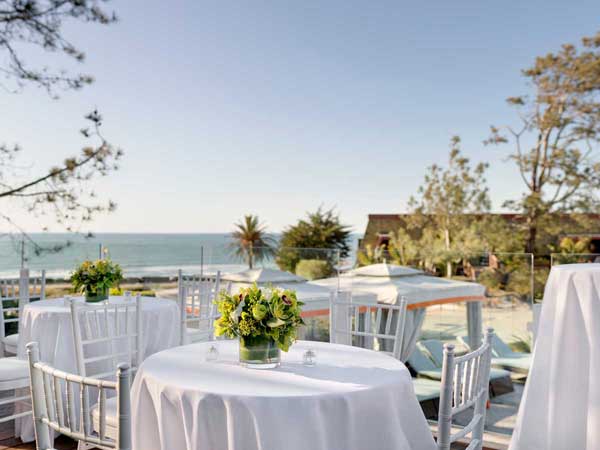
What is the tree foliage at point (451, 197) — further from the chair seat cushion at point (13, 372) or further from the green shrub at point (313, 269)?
the chair seat cushion at point (13, 372)

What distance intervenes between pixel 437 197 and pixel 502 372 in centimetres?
1513

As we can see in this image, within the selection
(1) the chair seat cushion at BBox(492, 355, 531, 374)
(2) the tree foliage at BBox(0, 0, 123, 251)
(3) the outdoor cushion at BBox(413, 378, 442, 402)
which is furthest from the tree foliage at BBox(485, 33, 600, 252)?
(2) the tree foliage at BBox(0, 0, 123, 251)

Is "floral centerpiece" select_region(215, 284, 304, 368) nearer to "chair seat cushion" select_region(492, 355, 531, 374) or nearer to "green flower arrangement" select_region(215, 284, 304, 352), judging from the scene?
"green flower arrangement" select_region(215, 284, 304, 352)

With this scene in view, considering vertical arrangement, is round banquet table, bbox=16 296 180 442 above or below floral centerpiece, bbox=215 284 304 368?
below

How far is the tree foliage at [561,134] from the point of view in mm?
18797

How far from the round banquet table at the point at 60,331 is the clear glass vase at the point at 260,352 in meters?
1.87

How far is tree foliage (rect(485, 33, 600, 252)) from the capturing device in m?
18.8

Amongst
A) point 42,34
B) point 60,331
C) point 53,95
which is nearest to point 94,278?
point 60,331

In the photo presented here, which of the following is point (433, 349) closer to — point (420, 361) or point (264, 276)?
point (420, 361)

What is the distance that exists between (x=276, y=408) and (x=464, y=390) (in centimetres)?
62

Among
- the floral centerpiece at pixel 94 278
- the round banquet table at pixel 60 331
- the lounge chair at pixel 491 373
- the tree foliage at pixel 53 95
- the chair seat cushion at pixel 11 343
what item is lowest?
the lounge chair at pixel 491 373

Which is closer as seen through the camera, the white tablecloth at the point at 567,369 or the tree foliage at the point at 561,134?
the white tablecloth at the point at 567,369

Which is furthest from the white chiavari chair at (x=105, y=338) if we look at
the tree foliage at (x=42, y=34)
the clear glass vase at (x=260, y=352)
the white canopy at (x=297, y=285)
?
the tree foliage at (x=42, y=34)

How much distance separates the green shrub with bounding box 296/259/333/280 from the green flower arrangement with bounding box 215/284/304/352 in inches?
172
